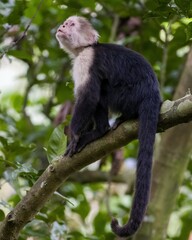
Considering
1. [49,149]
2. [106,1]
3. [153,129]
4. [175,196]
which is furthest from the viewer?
[106,1]

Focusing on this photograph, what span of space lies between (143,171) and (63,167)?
305mm

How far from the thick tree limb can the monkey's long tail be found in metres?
0.04

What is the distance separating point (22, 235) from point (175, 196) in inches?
38.4

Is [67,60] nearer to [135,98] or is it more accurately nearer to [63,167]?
[135,98]

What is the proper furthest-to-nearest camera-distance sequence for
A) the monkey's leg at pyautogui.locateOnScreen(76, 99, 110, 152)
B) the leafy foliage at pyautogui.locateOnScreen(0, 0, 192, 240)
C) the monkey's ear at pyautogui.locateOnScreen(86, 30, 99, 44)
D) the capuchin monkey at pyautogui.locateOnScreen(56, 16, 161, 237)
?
the leafy foliage at pyautogui.locateOnScreen(0, 0, 192, 240) < the monkey's ear at pyautogui.locateOnScreen(86, 30, 99, 44) < the monkey's leg at pyautogui.locateOnScreen(76, 99, 110, 152) < the capuchin monkey at pyautogui.locateOnScreen(56, 16, 161, 237)

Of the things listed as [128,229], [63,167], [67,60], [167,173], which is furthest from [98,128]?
[67,60]

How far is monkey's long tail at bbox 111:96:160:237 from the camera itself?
2.09 metres

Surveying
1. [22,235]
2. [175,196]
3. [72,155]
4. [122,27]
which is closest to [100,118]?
[72,155]

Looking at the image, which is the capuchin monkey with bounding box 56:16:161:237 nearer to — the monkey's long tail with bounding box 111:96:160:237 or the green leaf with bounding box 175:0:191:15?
the monkey's long tail with bounding box 111:96:160:237

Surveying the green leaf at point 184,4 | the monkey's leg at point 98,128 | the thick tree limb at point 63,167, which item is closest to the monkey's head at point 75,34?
the monkey's leg at point 98,128

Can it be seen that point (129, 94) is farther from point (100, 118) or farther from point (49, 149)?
point (49, 149)

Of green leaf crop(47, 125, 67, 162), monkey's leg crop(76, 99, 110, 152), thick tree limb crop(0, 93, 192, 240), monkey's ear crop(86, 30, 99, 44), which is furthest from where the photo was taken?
monkey's ear crop(86, 30, 99, 44)

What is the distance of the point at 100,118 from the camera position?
2.58m

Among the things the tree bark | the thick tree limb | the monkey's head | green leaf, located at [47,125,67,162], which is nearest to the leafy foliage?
the monkey's head
